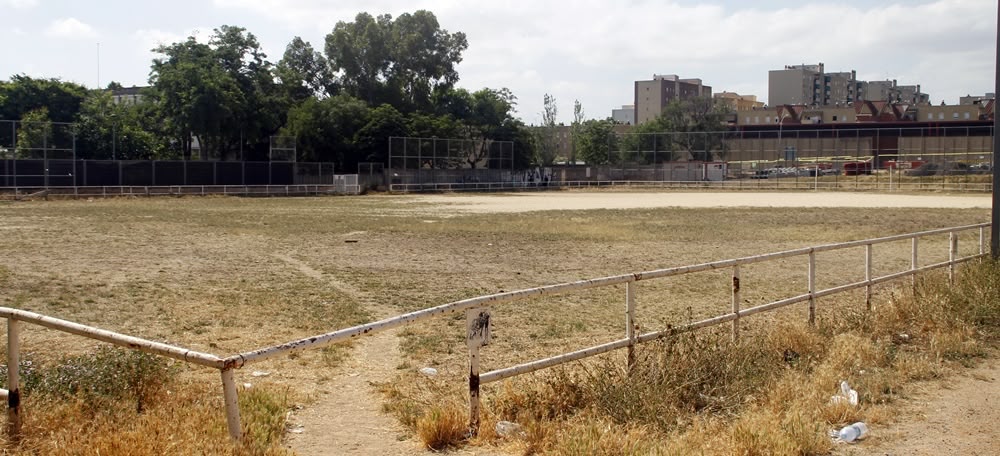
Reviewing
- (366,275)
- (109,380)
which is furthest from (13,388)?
(366,275)

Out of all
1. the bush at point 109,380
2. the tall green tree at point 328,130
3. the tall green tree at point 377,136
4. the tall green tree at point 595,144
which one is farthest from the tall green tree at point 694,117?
the bush at point 109,380

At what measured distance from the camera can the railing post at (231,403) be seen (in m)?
4.64

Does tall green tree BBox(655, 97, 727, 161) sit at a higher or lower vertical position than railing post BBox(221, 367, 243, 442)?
higher

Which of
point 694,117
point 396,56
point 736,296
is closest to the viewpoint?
point 736,296

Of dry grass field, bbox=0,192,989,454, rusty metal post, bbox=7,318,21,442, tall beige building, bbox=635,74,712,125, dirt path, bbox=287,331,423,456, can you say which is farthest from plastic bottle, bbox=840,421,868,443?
tall beige building, bbox=635,74,712,125

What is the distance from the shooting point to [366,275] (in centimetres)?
1672

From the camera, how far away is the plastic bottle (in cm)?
619

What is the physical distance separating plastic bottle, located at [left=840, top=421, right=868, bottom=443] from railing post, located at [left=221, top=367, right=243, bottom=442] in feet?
13.8

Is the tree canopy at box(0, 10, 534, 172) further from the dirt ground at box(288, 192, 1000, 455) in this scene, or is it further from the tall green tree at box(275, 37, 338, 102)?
the dirt ground at box(288, 192, 1000, 455)

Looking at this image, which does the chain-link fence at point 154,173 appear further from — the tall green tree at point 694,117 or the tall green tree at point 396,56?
the tall green tree at point 694,117

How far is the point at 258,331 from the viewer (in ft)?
35.6

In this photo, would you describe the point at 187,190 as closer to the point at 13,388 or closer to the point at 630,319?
the point at 630,319

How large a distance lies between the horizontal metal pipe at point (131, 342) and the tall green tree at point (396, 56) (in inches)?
3432

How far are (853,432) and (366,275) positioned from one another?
461 inches
